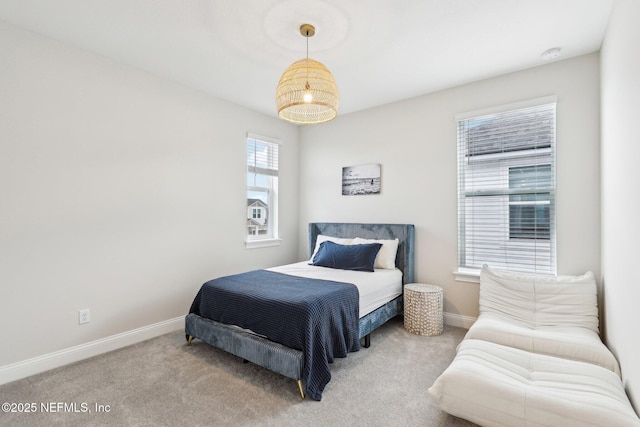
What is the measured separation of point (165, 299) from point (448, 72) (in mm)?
3764

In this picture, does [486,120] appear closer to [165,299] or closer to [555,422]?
[555,422]

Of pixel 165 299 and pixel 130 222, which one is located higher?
pixel 130 222

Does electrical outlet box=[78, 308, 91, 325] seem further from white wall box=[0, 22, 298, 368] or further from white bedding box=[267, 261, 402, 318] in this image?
white bedding box=[267, 261, 402, 318]

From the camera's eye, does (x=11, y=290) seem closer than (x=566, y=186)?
Yes

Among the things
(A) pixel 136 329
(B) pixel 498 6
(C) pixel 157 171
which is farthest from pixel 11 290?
(B) pixel 498 6

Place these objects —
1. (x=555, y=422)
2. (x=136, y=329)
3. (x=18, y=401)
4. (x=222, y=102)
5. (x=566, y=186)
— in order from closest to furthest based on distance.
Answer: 1. (x=555, y=422)
2. (x=18, y=401)
3. (x=566, y=186)
4. (x=136, y=329)
5. (x=222, y=102)

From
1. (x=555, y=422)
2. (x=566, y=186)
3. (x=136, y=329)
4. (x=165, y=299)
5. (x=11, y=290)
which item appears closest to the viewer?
(x=555, y=422)

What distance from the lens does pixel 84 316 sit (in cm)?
270

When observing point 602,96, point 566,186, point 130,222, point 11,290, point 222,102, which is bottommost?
point 11,290

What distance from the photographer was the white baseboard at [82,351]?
2.32 meters

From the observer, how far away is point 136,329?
303 cm

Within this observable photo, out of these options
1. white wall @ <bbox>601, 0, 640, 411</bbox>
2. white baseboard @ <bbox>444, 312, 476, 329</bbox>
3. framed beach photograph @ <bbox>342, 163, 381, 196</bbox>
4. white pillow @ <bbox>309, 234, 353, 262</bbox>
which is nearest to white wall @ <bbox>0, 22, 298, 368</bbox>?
white pillow @ <bbox>309, 234, 353, 262</bbox>

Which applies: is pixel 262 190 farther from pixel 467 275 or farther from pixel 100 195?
pixel 467 275

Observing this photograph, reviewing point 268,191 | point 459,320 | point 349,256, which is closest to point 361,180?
point 349,256
